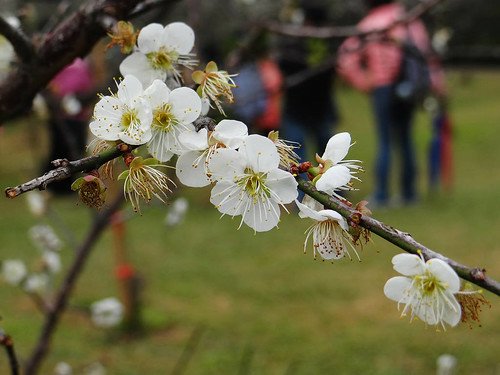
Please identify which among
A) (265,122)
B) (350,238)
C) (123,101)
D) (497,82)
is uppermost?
(123,101)

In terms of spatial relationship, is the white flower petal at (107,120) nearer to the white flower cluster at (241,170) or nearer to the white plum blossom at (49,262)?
the white flower cluster at (241,170)

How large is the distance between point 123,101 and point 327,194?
24cm

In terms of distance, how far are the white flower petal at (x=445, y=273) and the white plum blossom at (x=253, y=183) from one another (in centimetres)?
15

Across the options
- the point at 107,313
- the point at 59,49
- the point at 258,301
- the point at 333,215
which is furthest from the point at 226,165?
the point at 258,301

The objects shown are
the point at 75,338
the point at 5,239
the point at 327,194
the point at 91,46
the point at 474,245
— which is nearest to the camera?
the point at 327,194

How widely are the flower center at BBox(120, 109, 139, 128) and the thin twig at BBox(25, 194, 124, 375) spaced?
1.22 m

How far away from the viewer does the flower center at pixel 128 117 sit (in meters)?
0.89

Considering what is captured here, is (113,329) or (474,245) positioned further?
(474,245)

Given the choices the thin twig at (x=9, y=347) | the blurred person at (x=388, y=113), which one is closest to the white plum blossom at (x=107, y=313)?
the thin twig at (x=9, y=347)

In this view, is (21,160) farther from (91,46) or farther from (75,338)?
(91,46)

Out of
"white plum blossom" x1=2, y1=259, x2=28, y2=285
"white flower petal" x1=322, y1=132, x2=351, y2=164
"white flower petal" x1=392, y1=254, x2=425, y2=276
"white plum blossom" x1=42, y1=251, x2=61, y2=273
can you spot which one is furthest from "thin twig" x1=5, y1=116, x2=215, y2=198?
"white plum blossom" x1=2, y1=259, x2=28, y2=285

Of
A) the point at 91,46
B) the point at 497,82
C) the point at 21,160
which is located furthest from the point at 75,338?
the point at 497,82

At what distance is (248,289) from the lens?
4.24 meters

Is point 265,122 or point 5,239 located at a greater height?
point 265,122
